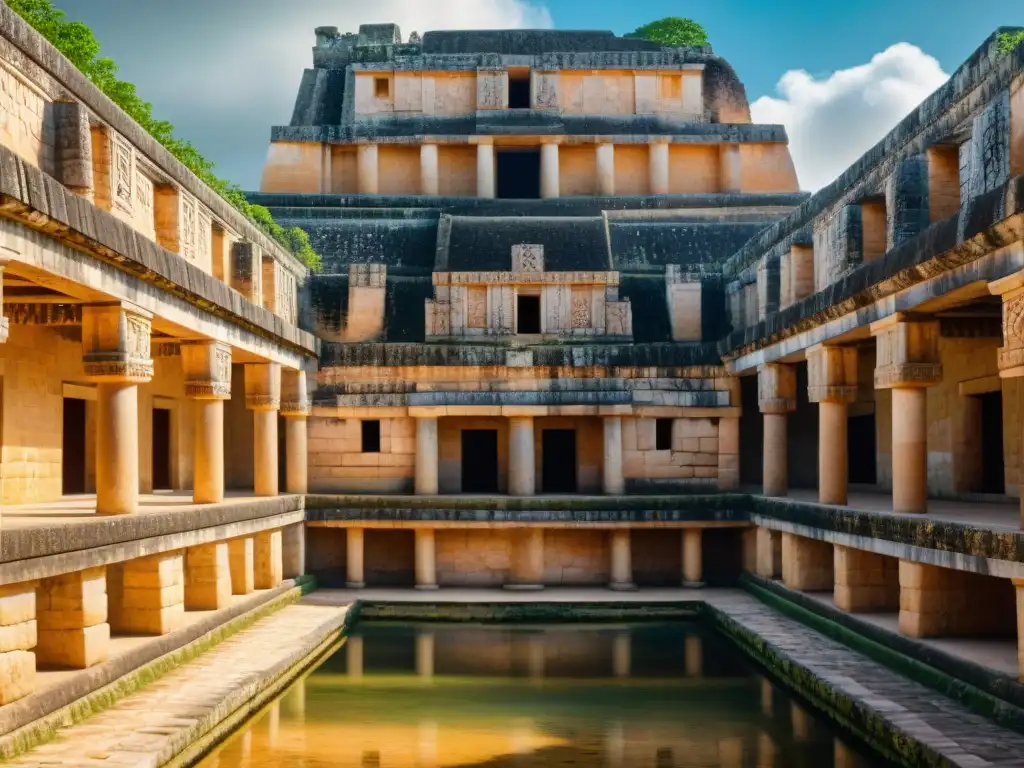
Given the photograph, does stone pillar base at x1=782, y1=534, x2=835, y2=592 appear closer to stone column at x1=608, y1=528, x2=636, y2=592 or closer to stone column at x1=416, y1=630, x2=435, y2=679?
stone column at x1=608, y1=528, x2=636, y2=592

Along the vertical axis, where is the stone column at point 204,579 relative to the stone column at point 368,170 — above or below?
below

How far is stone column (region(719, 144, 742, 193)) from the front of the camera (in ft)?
99.4

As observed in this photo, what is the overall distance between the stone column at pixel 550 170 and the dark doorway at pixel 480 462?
10.5m

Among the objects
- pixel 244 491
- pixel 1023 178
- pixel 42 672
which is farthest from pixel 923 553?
pixel 244 491

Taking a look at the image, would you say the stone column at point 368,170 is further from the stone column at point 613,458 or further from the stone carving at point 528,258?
the stone column at point 613,458

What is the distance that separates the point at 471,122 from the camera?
102 feet

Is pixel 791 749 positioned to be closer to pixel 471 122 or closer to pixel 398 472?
pixel 398 472

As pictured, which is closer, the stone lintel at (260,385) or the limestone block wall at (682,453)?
the stone lintel at (260,385)

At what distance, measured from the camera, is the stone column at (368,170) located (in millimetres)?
30203

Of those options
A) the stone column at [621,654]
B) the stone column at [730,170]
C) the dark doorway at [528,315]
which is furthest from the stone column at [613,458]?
the stone column at [730,170]

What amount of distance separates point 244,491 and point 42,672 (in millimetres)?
10542

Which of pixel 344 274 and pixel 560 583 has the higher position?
pixel 344 274

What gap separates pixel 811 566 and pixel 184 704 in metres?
9.69

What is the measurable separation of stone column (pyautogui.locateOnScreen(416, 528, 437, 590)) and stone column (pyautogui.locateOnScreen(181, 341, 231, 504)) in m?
4.84
